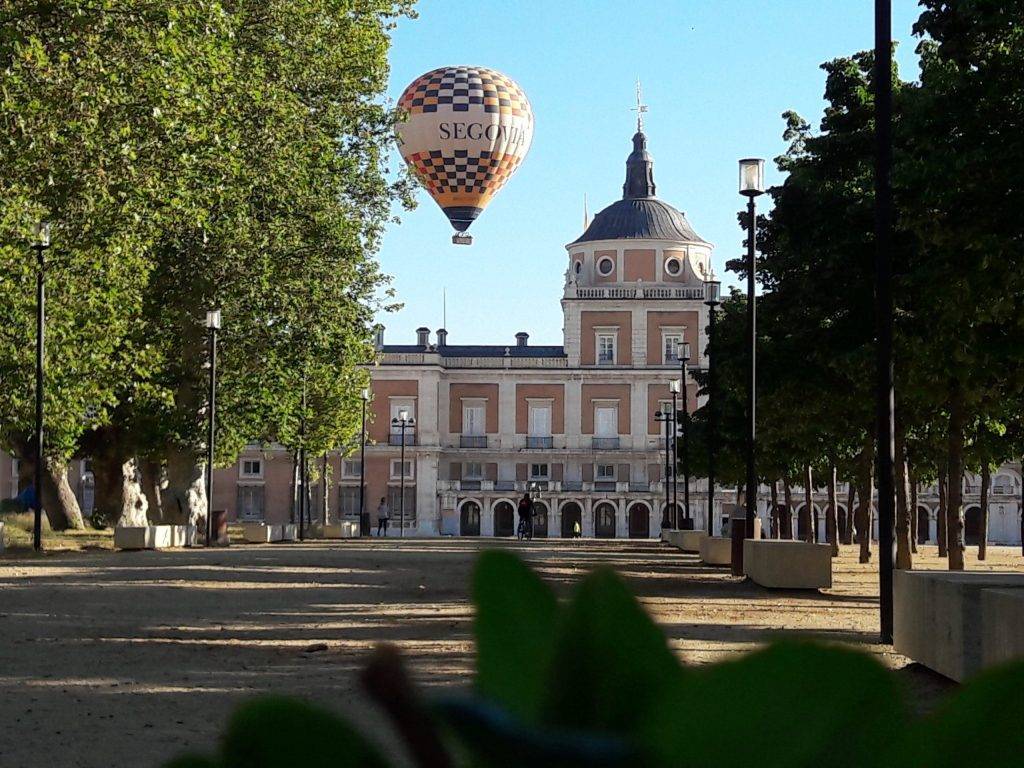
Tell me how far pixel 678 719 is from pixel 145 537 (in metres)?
34.0

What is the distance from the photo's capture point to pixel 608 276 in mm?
113250

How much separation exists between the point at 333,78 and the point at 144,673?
28770mm

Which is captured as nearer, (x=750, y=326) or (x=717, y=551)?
(x=750, y=326)

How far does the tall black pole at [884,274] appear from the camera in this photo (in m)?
14.2

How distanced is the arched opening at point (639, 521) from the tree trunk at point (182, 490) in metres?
69.4

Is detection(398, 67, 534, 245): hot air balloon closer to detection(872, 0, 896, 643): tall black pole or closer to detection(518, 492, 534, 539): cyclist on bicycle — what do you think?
detection(518, 492, 534, 539): cyclist on bicycle

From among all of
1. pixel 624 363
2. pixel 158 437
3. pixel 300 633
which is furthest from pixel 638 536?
pixel 300 633

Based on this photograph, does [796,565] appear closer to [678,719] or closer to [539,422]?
[678,719]

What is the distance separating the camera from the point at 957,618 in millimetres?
10695

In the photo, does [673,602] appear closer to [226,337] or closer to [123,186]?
[123,186]

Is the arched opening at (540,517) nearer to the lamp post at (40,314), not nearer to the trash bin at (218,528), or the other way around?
the trash bin at (218,528)

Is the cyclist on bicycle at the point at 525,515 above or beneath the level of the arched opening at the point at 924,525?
above

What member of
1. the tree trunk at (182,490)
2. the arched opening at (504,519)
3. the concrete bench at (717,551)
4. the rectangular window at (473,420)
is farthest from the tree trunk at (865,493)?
the arched opening at (504,519)

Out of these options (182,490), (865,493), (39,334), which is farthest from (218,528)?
(865,493)
